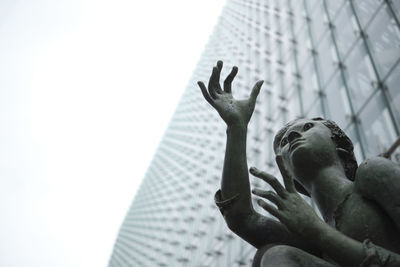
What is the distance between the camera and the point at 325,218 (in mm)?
2043

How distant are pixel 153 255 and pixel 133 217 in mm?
16549

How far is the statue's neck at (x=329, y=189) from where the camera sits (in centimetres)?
196

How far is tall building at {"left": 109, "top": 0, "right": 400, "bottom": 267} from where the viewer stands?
33.9 feet

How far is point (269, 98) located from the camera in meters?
20.4

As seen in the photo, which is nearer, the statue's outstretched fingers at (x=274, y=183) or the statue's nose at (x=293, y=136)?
the statue's outstretched fingers at (x=274, y=183)

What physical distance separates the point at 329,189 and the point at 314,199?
0.41 feet

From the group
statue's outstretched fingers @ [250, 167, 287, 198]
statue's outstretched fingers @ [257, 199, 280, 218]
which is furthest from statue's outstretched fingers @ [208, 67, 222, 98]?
statue's outstretched fingers @ [257, 199, 280, 218]

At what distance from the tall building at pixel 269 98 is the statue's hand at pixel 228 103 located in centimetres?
737

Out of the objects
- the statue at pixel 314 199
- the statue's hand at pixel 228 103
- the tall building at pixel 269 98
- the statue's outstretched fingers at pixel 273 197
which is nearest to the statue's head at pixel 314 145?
the statue at pixel 314 199

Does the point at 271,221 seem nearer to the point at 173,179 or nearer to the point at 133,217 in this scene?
the point at 173,179

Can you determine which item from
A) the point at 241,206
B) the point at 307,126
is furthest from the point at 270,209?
the point at 307,126

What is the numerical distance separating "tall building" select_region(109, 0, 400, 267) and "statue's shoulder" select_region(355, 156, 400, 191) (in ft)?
25.2

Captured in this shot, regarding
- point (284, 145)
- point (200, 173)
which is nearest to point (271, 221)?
point (284, 145)

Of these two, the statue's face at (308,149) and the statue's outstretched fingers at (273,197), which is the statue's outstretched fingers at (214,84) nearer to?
the statue's face at (308,149)
